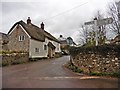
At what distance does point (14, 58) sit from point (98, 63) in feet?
42.1

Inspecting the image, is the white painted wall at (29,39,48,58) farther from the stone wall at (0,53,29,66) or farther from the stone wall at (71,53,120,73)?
the stone wall at (71,53,120,73)

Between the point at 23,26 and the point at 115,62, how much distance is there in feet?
66.1

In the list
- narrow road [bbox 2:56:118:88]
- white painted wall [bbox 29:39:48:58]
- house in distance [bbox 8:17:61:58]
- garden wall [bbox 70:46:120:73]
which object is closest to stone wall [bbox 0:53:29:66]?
white painted wall [bbox 29:39:48:58]

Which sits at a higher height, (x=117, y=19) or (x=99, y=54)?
(x=117, y=19)

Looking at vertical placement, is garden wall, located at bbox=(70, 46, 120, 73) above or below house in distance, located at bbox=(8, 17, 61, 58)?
below

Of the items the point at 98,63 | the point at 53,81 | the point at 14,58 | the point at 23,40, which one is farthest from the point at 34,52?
the point at 53,81

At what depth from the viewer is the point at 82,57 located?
626 inches

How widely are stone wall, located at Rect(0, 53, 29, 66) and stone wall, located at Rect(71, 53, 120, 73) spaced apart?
376 inches

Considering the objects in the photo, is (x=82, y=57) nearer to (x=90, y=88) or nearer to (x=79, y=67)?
(x=79, y=67)

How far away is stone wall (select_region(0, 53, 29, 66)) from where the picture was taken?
70.8 ft

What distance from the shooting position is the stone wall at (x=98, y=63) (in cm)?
1312

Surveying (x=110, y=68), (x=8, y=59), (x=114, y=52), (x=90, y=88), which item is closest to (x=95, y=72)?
(x=110, y=68)

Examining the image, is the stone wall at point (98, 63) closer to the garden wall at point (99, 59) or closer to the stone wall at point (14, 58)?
the garden wall at point (99, 59)

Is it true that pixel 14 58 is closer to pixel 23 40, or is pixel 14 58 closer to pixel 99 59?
pixel 23 40
